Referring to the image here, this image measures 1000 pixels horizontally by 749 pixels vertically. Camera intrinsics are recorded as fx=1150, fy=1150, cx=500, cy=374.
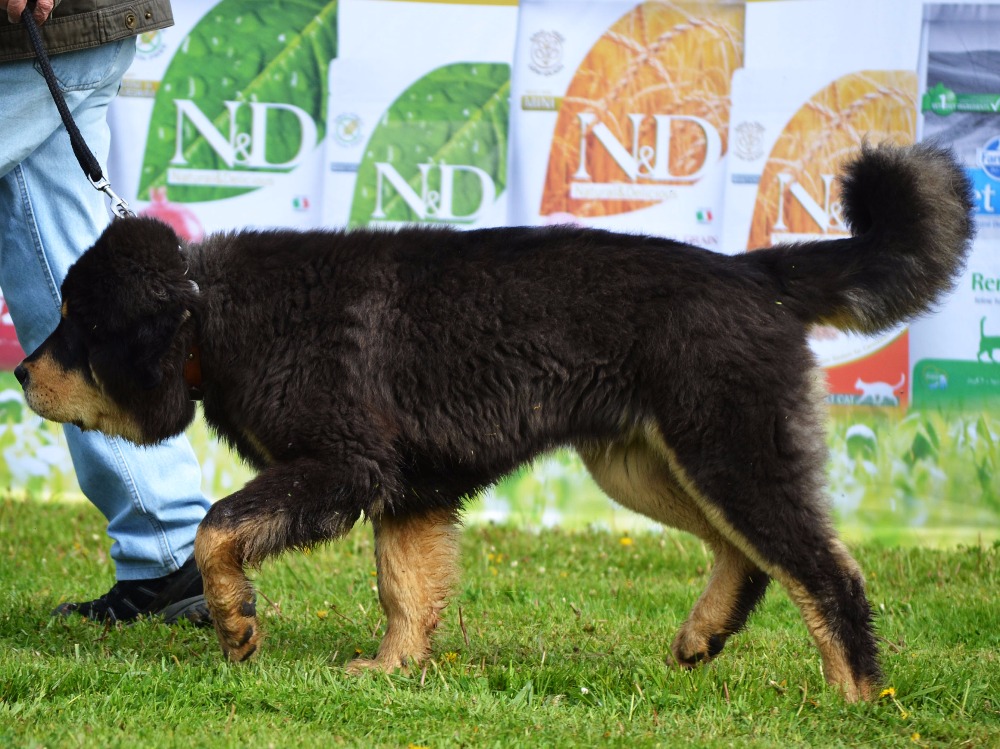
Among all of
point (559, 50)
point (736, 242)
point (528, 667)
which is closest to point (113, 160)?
point (559, 50)

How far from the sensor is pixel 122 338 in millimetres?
3797

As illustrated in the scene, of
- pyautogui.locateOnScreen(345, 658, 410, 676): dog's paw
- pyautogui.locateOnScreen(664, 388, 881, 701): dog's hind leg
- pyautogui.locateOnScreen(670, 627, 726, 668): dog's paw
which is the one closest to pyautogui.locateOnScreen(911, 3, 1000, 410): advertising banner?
pyautogui.locateOnScreen(670, 627, 726, 668): dog's paw

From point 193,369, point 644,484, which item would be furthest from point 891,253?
point 193,369

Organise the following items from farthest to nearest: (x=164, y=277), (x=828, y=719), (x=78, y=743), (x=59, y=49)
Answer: (x=59, y=49) → (x=164, y=277) → (x=828, y=719) → (x=78, y=743)

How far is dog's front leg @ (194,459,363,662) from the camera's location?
3.64 m

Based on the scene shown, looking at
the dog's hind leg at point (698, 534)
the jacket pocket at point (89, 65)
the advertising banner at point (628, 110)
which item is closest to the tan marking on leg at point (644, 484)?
the dog's hind leg at point (698, 534)

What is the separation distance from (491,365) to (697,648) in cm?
125

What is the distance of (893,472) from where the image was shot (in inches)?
259

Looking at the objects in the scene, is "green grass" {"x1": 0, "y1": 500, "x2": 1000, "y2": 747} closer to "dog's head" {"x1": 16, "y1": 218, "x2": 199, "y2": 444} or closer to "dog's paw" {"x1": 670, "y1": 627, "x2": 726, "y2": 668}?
"dog's paw" {"x1": 670, "y1": 627, "x2": 726, "y2": 668}

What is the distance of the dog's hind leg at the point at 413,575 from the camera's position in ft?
13.3

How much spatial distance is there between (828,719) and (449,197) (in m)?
4.13

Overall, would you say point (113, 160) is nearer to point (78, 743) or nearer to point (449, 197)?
point (449, 197)

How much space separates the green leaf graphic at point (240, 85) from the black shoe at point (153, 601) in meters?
2.90

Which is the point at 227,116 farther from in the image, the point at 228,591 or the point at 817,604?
the point at 817,604
